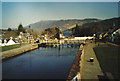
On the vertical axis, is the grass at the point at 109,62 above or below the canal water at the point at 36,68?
above

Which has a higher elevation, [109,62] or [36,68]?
[109,62]

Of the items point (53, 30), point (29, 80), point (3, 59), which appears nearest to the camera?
point (29, 80)

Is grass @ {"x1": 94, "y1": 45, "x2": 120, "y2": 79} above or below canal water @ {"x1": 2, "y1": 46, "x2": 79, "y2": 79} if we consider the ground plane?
above

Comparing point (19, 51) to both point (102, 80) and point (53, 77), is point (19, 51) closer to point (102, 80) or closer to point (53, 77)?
point (53, 77)

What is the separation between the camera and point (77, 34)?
110m

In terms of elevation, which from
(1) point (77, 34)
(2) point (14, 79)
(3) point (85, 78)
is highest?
(1) point (77, 34)

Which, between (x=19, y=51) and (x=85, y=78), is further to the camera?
(x=19, y=51)

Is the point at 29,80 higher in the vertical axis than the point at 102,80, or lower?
lower

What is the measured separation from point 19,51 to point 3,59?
25.8 ft

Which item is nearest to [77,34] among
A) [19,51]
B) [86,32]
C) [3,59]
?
[86,32]

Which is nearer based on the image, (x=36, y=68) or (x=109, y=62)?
(x=109, y=62)

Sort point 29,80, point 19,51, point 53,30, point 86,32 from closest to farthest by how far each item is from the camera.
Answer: point 29,80
point 19,51
point 86,32
point 53,30

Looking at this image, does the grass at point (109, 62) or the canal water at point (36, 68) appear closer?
the grass at point (109, 62)

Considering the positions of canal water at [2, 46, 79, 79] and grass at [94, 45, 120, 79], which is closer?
grass at [94, 45, 120, 79]
